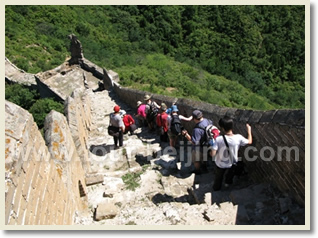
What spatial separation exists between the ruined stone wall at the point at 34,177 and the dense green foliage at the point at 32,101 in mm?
14045

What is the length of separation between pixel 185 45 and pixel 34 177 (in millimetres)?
55002

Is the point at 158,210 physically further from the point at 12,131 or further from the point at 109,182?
the point at 12,131

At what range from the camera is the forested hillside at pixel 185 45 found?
3170 cm

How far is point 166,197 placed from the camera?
17.0 feet

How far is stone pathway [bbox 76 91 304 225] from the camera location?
401 centimetres

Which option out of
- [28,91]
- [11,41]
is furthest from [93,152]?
[11,41]

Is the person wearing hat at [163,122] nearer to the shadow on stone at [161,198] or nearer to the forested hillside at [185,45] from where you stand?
the shadow on stone at [161,198]

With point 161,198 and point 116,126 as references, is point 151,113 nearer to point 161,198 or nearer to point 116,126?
point 116,126

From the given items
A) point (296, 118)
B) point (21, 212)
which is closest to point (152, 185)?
point (296, 118)

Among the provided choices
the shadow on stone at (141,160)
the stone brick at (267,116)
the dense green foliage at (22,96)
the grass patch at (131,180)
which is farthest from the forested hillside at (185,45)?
the stone brick at (267,116)

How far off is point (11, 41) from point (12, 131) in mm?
35528

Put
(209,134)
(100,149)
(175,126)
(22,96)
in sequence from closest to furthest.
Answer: (209,134) → (175,126) → (100,149) → (22,96)

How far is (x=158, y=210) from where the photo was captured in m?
4.61

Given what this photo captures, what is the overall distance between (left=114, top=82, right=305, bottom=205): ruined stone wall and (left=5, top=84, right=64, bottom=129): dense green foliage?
574 inches
